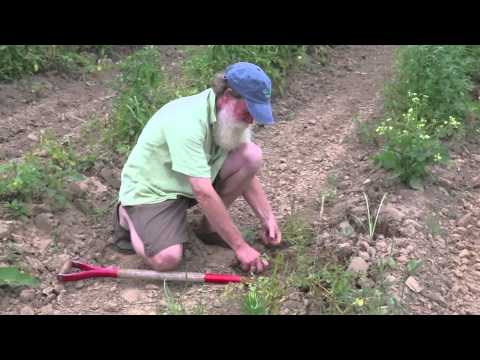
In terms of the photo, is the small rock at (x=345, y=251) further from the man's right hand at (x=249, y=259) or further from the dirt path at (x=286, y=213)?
the man's right hand at (x=249, y=259)

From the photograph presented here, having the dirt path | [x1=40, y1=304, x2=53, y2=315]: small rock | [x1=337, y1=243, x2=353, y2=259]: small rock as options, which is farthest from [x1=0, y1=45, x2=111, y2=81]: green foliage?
[x1=337, y1=243, x2=353, y2=259]: small rock

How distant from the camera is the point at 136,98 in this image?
488cm

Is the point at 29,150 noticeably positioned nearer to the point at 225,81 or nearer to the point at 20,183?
the point at 20,183

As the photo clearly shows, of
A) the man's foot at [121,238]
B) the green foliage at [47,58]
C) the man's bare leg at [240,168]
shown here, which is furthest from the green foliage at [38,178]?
the green foliage at [47,58]

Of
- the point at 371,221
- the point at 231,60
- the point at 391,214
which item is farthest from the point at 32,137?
the point at 391,214

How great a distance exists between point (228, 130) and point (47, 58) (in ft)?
10.2

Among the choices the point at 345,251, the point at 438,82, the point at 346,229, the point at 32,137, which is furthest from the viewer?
the point at 32,137

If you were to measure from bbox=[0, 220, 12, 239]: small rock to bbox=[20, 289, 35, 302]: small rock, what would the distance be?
16.8 inches

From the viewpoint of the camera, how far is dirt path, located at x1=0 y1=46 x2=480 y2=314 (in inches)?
134

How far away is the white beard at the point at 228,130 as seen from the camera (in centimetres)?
354

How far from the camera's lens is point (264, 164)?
16.2 ft

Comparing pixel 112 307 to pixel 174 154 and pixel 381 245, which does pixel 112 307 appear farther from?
pixel 381 245

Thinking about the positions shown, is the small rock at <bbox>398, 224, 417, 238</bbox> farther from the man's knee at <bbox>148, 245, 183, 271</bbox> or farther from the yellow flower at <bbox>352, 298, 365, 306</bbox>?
the man's knee at <bbox>148, 245, 183, 271</bbox>

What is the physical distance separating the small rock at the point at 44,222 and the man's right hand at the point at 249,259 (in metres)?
1.18
